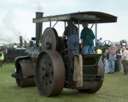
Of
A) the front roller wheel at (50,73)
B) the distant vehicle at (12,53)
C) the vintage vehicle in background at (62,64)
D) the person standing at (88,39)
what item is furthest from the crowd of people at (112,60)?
the distant vehicle at (12,53)

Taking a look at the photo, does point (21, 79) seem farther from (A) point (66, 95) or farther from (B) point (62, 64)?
(B) point (62, 64)

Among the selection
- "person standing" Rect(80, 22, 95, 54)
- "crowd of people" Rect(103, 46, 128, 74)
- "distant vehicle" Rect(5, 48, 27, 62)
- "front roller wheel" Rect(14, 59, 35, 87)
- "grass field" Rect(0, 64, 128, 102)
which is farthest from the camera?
"distant vehicle" Rect(5, 48, 27, 62)

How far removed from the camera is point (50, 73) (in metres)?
12.9

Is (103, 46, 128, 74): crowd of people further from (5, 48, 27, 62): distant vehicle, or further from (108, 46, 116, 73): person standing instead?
(5, 48, 27, 62): distant vehicle

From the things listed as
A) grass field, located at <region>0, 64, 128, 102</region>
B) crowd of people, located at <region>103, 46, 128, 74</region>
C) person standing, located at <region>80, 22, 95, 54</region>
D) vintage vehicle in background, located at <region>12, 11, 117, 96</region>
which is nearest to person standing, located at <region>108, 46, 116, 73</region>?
crowd of people, located at <region>103, 46, 128, 74</region>

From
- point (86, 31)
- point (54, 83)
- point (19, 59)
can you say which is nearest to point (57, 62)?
point (54, 83)

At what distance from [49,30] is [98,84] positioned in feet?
6.58

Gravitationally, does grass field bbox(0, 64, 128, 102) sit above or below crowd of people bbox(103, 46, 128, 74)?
below

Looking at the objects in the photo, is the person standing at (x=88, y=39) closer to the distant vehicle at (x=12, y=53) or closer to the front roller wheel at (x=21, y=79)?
the front roller wheel at (x=21, y=79)

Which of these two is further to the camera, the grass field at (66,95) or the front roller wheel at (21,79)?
the front roller wheel at (21,79)

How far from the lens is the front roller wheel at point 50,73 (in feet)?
40.7

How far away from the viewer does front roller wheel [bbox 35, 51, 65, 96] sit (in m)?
12.4

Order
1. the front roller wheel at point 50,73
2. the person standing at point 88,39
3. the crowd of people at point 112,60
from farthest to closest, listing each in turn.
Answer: the crowd of people at point 112,60
the person standing at point 88,39
the front roller wheel at point 50,73

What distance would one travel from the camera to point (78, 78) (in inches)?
483
